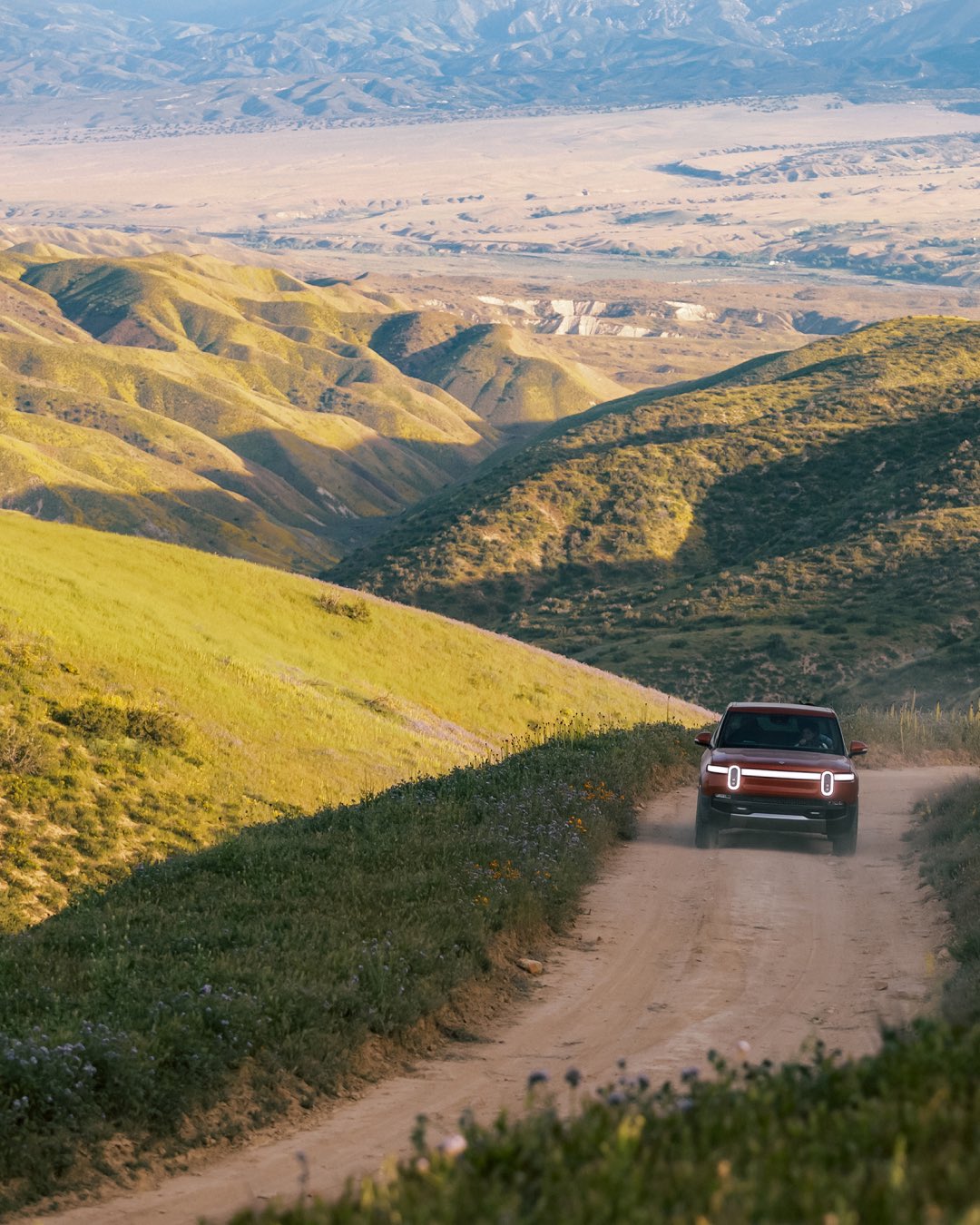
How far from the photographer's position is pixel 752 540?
288 feet

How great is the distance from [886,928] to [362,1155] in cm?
745

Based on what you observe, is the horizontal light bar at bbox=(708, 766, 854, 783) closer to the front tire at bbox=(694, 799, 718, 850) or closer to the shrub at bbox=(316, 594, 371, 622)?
the front tire at bbox=(694, 799, 718, 850)

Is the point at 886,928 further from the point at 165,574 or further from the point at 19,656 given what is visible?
the point at 165,574

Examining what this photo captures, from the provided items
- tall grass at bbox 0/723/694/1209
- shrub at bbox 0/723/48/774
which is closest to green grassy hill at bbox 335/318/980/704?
shrub at bbox 0/723/48/774

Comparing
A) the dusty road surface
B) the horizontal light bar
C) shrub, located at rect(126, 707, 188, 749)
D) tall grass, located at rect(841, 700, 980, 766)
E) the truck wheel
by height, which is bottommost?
tall grass, located at rect(841, 700, 980, 766)

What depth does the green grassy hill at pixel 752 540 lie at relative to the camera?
62.3 m

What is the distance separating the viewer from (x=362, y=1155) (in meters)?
8.54

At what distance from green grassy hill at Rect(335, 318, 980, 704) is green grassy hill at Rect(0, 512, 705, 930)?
1540 centimetres

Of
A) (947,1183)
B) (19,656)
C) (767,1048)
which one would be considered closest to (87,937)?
(767,1048)

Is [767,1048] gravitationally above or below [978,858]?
above

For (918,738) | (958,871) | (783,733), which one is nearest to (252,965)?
(958,871)

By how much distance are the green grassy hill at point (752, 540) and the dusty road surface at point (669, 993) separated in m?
31.7

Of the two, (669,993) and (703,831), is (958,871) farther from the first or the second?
(669,993)

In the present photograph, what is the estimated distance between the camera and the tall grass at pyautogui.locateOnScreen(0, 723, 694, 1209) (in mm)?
8852
